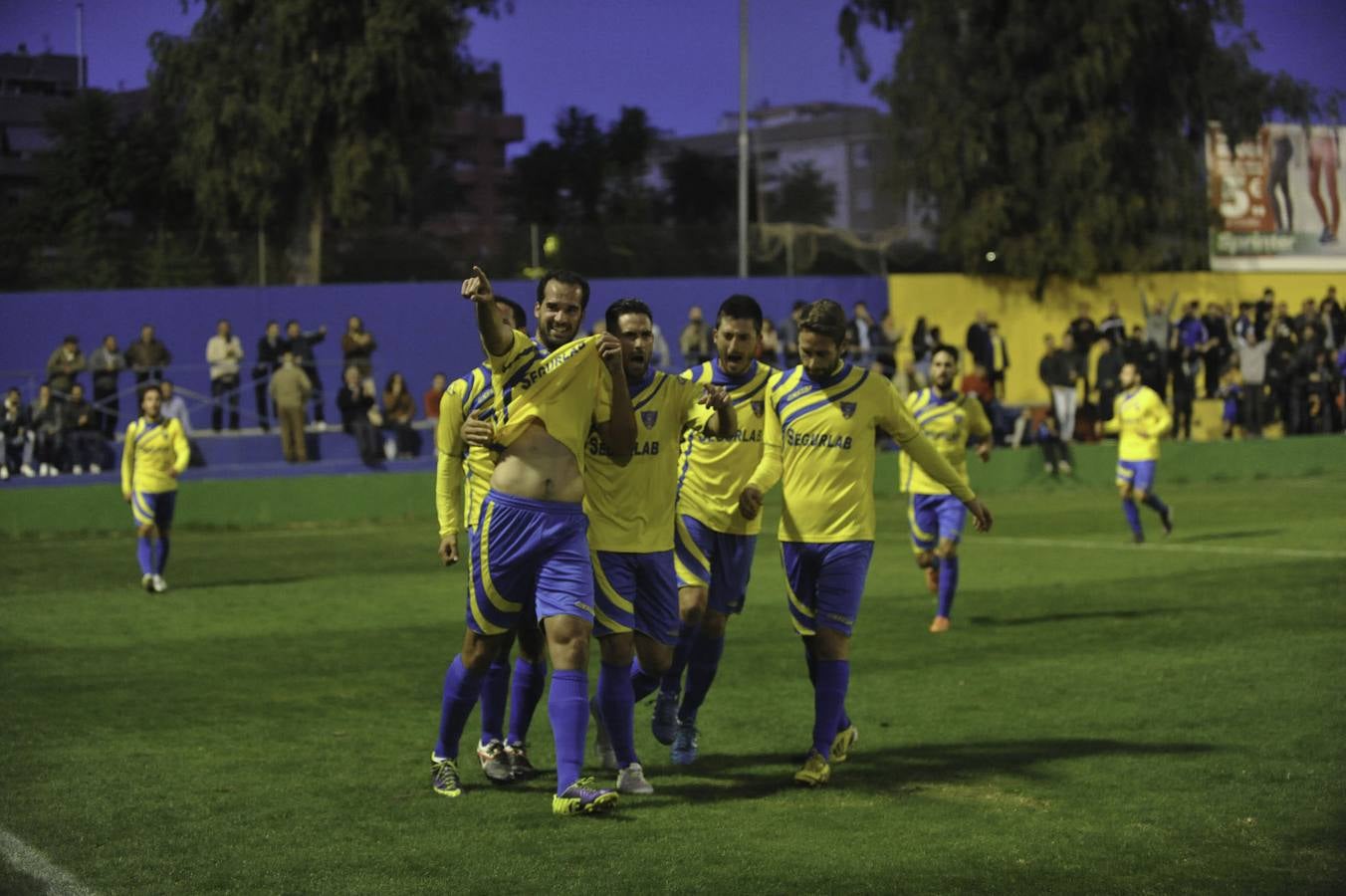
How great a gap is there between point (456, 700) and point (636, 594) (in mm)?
968

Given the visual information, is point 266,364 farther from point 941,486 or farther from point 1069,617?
point 1069,617

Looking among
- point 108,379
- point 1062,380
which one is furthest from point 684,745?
point 1062,380

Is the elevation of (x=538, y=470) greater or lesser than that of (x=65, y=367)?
lesser

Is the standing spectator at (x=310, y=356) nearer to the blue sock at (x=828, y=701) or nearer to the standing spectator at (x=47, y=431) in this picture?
the standing spectator at (x=47, y=431)

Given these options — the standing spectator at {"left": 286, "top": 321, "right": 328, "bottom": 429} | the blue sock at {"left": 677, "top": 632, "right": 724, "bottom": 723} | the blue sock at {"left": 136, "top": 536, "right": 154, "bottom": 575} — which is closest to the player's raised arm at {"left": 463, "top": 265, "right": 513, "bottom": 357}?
the blue sock at {"left": 677, "top": 632, "right": 724, "bottom": 723}

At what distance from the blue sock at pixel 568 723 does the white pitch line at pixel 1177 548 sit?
13.6m

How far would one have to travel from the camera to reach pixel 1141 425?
792 inches

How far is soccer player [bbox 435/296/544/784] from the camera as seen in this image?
8023 millimetres

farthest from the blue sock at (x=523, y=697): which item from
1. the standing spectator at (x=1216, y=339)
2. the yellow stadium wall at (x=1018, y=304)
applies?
the yellow stadium wall at (x=1018, y=304)

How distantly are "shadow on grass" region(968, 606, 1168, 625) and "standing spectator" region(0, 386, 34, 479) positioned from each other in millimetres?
15087

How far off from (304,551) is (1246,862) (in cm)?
1614

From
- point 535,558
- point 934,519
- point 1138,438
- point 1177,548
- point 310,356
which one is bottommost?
point 1177,548

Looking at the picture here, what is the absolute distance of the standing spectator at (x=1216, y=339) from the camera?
30.0 metres

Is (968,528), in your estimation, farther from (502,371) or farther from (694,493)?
(502,371)
